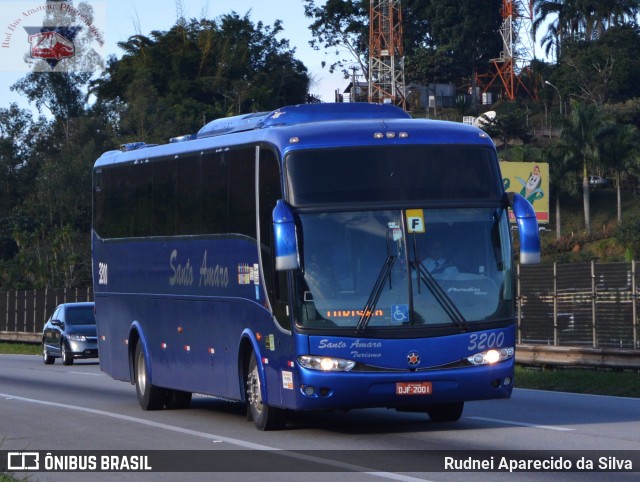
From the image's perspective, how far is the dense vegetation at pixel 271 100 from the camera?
7844 centimetres

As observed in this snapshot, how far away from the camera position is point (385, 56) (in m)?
93.5

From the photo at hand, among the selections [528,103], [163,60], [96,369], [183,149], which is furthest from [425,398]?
[528,103]

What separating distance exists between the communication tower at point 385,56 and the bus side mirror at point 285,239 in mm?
75279

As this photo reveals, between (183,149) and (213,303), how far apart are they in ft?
8.37

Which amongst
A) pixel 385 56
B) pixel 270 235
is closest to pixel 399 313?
pixel 270 235

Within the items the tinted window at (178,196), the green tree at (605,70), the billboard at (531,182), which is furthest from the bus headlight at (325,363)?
the green tree at (605,70)

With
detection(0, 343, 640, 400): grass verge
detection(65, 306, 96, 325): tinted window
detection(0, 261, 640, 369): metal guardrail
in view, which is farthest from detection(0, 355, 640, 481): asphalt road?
detection(65, 306, 96, 325): tinted window

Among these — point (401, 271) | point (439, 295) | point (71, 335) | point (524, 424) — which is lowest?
point (71, 335)

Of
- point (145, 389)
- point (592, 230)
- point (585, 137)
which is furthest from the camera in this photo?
point (585, 137)

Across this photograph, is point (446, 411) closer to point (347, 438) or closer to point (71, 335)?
point (347, 438)

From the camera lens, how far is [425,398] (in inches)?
536

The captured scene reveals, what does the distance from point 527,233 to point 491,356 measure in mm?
1379

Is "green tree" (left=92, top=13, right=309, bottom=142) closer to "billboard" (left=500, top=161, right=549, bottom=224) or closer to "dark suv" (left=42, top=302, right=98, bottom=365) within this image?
Result: "billboard" (left=500, top=161, right=549, bottom=224)

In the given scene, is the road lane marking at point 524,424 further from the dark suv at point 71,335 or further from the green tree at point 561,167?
the green tree at point 561,167
